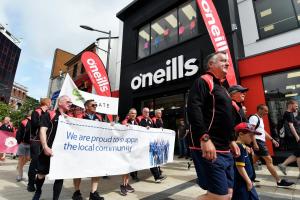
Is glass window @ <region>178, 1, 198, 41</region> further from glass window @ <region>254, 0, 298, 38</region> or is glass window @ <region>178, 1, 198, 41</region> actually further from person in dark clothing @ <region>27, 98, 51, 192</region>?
person in dark clothing @ <region>27, 98, 51, 192</region>

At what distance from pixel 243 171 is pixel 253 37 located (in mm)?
8230

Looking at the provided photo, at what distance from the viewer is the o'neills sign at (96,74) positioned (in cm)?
963

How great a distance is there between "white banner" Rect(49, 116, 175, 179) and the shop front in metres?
4.92

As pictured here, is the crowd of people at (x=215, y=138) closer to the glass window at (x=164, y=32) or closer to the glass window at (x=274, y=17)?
the glass window at (x=274, y=17)

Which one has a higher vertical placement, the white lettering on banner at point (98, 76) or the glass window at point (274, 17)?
the glass window at point (274, 17)

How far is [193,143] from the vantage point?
2426mm

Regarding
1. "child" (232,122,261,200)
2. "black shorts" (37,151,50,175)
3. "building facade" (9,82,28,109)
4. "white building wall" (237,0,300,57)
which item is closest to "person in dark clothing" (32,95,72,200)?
"black shorts" (37,151,50,175)

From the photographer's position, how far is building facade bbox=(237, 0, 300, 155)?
7949 millimetres

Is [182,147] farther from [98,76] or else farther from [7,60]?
[7,60]

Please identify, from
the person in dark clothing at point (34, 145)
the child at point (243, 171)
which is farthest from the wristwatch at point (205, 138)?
the person in dark clothing at point (34, 145)

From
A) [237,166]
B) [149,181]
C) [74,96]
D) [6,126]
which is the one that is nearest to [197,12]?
[74,96]

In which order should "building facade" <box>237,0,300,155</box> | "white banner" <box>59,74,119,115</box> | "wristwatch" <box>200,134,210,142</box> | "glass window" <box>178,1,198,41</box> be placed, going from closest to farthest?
"wristwatch" <box>200,134,210,142</box>
"white banner" <box>59,74,119,115</box>
"building facade" <box>237,0,300,155</box>
"glass window" <box>178,1,198,41</box>

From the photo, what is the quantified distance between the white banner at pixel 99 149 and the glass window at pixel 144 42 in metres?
8.86

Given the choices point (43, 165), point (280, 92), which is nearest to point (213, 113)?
point (43, 165)
